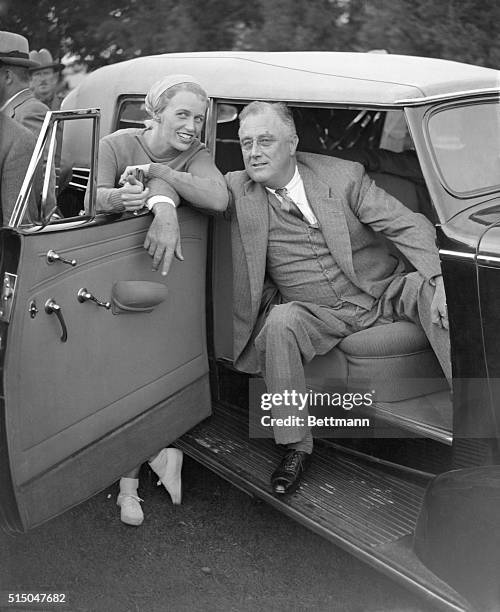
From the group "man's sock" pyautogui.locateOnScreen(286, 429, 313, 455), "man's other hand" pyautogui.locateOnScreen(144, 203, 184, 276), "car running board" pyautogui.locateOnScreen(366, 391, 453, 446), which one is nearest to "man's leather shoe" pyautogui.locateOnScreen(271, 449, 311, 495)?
"man's sock" pyautogui.locateOnScreen(286, 429, 313, 455)

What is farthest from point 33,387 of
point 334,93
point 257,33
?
point 257,33

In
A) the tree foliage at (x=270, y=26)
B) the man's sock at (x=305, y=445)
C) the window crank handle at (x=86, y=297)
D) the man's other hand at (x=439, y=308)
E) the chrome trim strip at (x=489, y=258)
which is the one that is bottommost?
the man's sock at (x=305, y=445)

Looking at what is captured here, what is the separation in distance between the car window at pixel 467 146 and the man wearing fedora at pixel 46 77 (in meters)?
1.58

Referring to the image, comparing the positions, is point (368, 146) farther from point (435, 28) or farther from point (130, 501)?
point (130, 501)

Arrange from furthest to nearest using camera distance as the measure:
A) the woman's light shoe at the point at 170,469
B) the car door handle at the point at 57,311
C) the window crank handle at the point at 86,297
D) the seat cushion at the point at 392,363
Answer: the woman's light shoe at the point at 170,469
the seat cushion at the point at 392,363
the window crank handle at the point at 86,297
the car door handle at the point at 57,311

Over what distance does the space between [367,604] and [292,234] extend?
1.46 m

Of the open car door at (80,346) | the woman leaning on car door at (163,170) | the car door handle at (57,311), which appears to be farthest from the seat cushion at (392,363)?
the car door handle at (57,311)

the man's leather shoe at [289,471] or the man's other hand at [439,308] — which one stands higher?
the man's other hand at [439,308]

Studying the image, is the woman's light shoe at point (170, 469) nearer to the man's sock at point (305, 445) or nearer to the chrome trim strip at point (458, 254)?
the man's sock at point (305, 445)

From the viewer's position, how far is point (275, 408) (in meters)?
3.24

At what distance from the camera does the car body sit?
2.65m

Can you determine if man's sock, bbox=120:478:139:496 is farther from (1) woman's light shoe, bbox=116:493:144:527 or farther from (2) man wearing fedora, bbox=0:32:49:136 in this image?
(2) man wearing fedora, bbox=0:32:49:136

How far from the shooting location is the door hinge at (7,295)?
254 cm

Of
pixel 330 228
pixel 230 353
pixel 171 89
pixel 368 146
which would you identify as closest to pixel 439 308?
pixel 330 228
